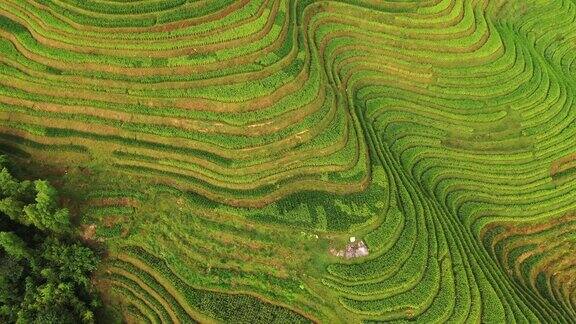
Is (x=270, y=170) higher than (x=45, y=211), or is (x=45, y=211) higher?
(x=270, y=170)

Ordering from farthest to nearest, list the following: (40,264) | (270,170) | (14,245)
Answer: (270,170) → (40,264) → (14,245)

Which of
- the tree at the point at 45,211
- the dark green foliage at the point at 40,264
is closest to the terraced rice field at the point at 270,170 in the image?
the dark green foliage at the point at 40,264

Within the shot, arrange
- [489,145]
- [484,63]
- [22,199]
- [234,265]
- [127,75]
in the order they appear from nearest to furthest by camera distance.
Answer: [22,199]
[234,265]
[127,75]
[489,145]
[484,63]

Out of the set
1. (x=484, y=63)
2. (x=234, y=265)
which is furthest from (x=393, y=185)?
(x=484, y=63)

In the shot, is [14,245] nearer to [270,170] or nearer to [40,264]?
[40,264]

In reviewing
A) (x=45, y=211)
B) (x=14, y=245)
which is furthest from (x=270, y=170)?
(x=14, y=245)

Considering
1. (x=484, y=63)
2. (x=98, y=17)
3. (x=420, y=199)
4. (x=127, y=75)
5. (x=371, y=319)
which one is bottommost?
(x=371, y=319)

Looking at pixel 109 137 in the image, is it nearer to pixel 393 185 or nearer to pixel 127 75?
pixel 127 75

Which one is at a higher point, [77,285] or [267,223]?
[267,223]
